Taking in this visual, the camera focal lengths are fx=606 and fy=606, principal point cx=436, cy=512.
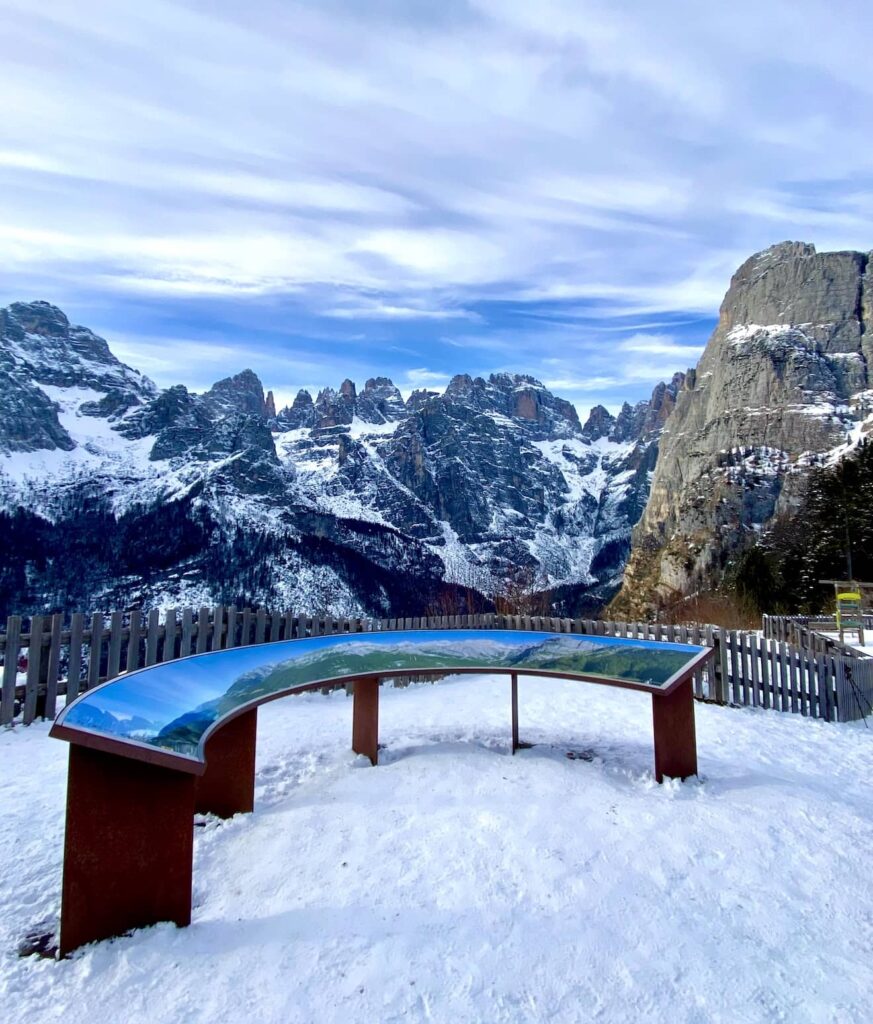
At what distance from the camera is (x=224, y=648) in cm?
966

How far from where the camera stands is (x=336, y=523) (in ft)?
586

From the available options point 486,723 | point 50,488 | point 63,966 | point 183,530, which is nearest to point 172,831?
point 63,966

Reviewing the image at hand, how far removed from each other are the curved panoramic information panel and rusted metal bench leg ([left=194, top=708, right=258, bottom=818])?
43 cm

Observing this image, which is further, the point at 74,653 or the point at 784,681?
the point at 784,681

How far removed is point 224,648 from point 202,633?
1.41ft

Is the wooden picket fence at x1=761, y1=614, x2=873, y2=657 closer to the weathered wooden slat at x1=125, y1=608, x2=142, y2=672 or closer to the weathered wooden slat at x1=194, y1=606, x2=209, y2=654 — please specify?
the weathered wooden slat at x1=194, y1=606, x2=209, y2=654

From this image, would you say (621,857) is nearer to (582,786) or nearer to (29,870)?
(582,786)

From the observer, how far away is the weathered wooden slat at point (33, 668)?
25.7 feet

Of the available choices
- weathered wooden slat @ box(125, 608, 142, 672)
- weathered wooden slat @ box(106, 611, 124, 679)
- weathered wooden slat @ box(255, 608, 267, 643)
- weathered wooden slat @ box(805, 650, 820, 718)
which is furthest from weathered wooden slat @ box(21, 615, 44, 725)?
weathered wooden slat @ box(805, 650, 820, 718)

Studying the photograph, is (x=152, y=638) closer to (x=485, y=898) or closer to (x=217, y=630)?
(x=217, y=630)

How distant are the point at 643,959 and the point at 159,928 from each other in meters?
2.73

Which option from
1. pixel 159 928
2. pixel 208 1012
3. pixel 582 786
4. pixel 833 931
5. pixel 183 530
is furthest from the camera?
pixel 183 530

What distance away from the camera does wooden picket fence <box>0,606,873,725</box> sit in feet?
26.1

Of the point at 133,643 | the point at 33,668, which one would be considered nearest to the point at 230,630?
the point at 133,643
